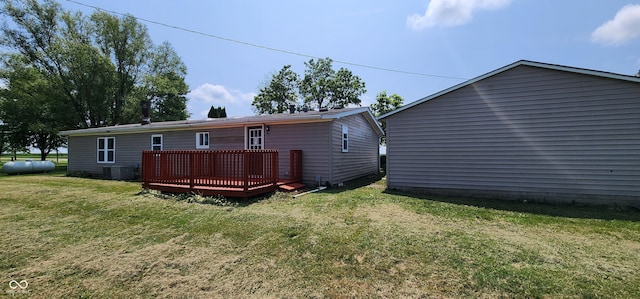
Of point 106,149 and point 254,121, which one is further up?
point 254,121

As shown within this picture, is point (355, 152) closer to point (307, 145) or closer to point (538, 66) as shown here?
point (307, 145)

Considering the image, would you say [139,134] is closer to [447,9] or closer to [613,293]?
[447,9]

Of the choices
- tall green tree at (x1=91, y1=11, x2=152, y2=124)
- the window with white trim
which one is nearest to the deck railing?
the window with white trim

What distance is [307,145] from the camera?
9914 mm

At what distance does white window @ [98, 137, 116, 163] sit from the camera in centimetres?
1455

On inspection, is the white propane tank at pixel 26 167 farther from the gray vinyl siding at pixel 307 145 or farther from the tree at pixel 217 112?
the gray vinyl siding at pixel 307 145

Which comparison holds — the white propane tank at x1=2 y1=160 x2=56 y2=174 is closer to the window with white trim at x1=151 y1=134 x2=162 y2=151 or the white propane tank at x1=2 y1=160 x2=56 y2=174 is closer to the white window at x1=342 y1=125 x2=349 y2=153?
the window with white trim at x1=151 y1=134 x2=162 y2=151

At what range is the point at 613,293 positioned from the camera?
8.98 ft

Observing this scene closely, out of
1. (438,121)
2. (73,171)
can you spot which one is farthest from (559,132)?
(73,171)

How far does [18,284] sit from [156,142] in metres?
11.0

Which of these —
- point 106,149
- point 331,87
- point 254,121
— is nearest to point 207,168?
point 254,121

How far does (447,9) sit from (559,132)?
6061 millimetres

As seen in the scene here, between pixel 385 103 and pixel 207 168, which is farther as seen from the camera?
pixel 385 103

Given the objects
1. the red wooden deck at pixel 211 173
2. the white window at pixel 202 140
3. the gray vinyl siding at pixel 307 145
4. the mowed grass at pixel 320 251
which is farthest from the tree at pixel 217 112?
the mowed grass at pixel 320 251
